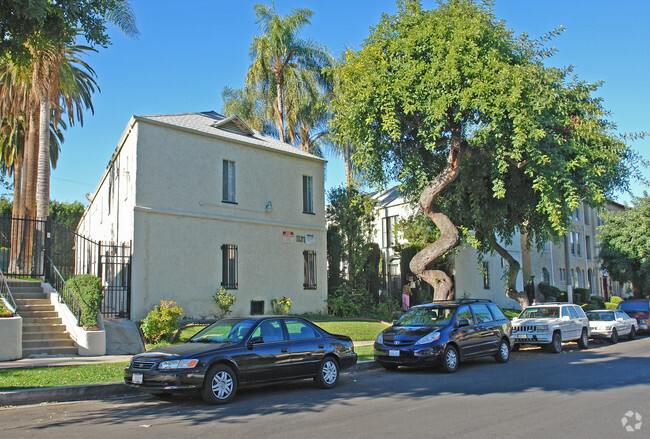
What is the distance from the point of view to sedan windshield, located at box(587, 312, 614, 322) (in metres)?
20.2

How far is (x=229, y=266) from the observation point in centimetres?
1920

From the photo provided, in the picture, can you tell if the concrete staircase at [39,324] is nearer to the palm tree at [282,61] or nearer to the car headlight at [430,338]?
the car headlight at [430,338]

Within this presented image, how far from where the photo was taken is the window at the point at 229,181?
1969cm

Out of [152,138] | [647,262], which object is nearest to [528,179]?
[152,138]

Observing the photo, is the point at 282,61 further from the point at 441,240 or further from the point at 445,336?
the point at 445,336

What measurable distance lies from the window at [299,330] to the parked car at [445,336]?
2732 millimetres

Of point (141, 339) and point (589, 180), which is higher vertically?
point (589, 180)

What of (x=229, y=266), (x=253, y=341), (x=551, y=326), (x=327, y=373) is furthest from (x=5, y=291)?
(x=551, y=326)

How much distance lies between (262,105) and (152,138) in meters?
15.9

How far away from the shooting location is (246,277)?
1956 cm

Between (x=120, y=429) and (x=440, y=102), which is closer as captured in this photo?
(x=120, y=429)

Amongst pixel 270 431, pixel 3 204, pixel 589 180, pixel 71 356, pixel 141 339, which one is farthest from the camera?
pixel 3 204

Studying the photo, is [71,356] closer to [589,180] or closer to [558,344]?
[558,344]

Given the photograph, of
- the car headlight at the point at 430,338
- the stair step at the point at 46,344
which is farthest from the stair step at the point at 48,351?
the car headlight at the point at 430,338
